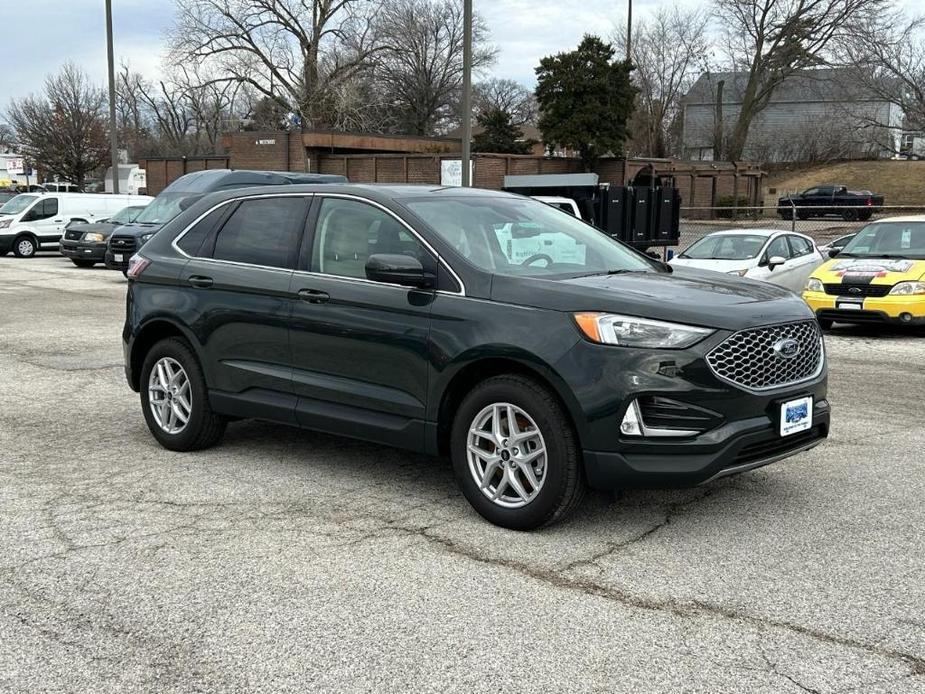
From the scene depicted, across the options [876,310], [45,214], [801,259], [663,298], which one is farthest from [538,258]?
[45,214]

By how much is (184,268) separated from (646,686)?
426 cm

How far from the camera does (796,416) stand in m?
4.80

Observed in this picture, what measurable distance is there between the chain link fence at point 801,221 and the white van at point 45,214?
57.8ft

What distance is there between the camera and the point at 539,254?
17.9 ft

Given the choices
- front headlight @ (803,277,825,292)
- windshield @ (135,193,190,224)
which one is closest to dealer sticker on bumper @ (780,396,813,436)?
front headlight @ (803,277,825,292)

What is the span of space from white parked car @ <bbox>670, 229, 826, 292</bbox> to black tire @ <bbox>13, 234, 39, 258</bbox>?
69.6ft

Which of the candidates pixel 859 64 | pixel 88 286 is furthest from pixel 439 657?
pixel 859 64

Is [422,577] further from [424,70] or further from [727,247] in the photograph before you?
[424,70]

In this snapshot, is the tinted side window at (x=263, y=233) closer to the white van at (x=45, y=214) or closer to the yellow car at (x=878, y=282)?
the yellow car at (x=878, y=282)

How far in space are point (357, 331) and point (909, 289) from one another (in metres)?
9.57

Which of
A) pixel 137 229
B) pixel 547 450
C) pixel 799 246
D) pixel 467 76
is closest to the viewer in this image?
pixel 547 450

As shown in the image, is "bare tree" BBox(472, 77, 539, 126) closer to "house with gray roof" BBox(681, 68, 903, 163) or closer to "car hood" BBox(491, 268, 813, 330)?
"house with gray roof" BBox(681, 68, 903, 163)

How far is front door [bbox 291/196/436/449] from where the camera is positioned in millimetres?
5164

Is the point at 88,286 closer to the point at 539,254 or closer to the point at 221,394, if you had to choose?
the point at 221,394
